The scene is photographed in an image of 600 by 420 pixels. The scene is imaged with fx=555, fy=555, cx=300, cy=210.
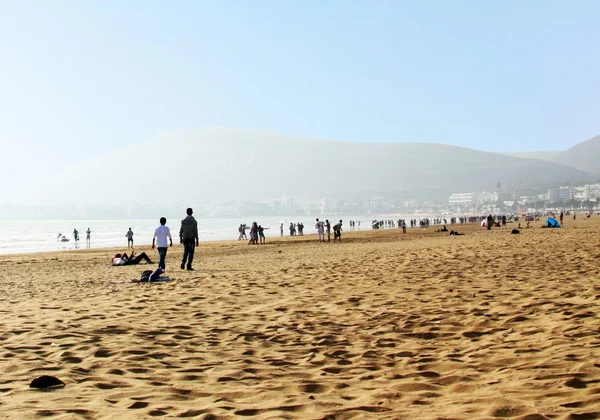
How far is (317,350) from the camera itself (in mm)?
5465

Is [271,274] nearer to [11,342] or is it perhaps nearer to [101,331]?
[101,331]

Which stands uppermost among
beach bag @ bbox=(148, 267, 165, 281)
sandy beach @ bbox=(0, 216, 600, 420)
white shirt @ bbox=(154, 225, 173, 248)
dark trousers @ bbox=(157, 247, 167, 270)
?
white shirt @ bbox=(154, 225, 173, 248)

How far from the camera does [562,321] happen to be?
20.0ft

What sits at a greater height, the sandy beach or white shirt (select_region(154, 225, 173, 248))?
white shirt (select_region(154, 225, 173, 248))

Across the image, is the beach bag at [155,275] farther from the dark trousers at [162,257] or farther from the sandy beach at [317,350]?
the sandy beach at [317,350]

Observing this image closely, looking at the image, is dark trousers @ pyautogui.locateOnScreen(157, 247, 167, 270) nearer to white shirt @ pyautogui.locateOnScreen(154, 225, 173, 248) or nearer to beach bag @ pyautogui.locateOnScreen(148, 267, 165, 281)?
white shirt @ pyautogui.locateOnScreen(154, 225, 173, 248)

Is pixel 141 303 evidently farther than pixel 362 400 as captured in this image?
Yes

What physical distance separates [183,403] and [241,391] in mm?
470

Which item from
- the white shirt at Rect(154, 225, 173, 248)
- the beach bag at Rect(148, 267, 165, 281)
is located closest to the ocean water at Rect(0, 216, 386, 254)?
the white shirt at Rect(154, 225, 173, 248)

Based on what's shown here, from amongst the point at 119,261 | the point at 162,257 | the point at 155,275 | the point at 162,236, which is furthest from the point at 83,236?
the point at 155,275

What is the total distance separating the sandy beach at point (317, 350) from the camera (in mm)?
3645

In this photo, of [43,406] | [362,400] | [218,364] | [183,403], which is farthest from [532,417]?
[43,406]

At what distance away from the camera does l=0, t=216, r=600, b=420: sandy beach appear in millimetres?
3645

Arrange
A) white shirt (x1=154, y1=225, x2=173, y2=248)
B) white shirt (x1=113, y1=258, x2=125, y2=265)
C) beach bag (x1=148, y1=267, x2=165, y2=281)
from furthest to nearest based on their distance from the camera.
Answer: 1. white shirt (x1=113, y1=258, x2=125, y2=265)
2. white shirt (x1=154, y1=225, x2=173, y2=248)
3. beach bag (x1=148, y1=267, x2=165, y2=281)
